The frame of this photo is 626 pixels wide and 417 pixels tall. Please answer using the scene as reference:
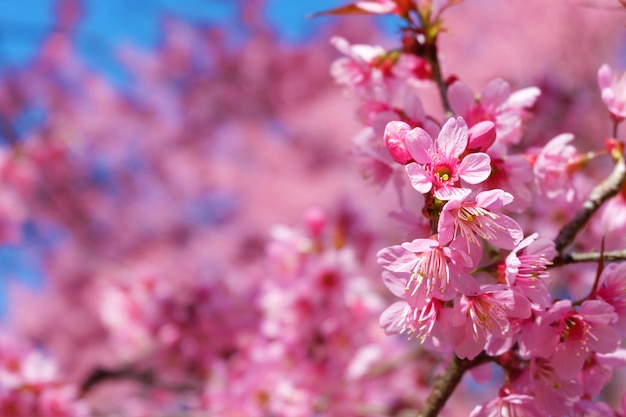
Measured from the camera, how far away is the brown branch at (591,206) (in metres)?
0.95

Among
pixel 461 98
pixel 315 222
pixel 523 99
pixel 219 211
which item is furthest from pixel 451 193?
pixel 219 211

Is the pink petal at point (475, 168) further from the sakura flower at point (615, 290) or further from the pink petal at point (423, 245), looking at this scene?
the sakura flower at point (615, 290)

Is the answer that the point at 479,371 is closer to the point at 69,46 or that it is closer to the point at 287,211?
the point at 287,211

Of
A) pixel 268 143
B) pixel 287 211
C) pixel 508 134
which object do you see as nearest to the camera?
pixel 508 134

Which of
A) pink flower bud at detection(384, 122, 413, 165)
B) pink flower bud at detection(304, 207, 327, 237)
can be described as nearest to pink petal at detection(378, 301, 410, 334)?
pink flower bud at detection(384, 122, 413, 165)

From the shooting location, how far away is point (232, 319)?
2.74m

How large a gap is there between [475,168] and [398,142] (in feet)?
0.36

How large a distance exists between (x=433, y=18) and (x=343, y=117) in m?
6.66

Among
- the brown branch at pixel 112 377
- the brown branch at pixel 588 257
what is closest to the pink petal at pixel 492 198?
the brown branch at pixel 588 257

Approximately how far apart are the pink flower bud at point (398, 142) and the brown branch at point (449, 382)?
13.1 inches

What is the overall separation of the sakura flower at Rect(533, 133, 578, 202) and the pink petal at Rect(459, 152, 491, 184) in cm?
26

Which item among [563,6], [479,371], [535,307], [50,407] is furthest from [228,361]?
[563,6]

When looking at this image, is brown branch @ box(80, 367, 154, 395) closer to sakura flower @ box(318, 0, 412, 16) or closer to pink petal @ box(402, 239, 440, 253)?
sakura flower @ box(318, 0, 412, 16)

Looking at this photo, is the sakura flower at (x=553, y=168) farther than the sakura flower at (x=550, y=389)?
Yes
